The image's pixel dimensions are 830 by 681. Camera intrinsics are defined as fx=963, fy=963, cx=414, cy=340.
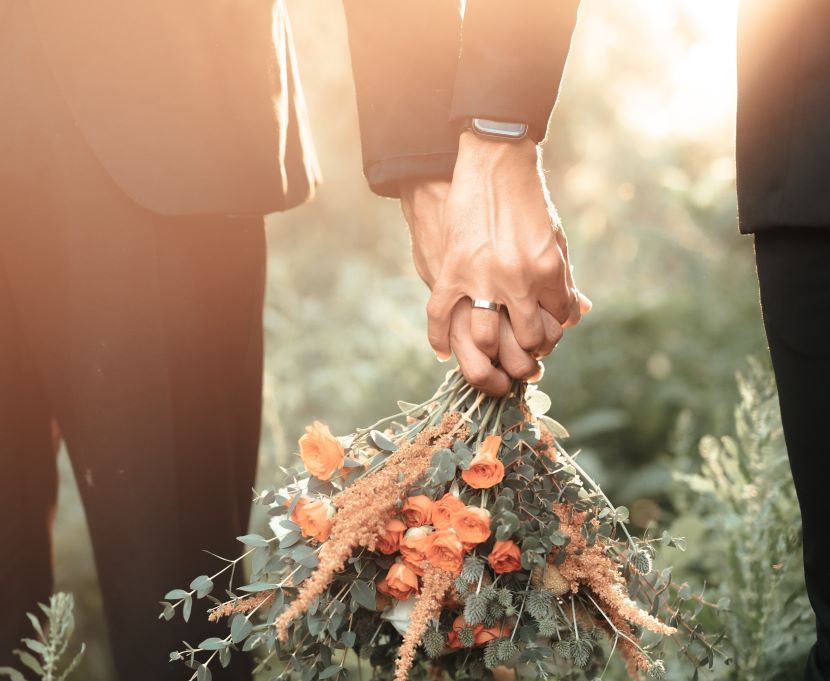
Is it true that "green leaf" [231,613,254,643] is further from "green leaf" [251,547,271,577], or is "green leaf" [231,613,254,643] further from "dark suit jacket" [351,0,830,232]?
"dark suit jacket" [351,0,830,232]

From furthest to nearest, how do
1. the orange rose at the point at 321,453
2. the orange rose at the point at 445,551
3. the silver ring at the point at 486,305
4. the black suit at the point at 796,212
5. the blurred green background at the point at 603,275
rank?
the blurred green background at the point at 603,275, the silver ring at the point at 486,305, the orange rose at the point at 321,453, the orange rose at the point at 445,551, the black suit at the point at 796,212

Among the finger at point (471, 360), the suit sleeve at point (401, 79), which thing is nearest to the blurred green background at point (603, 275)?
the suit sleeve at point (401, 79)

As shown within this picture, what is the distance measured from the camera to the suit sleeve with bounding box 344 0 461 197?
1.74 metres

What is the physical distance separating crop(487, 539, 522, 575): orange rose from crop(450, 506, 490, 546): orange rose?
0.03 m

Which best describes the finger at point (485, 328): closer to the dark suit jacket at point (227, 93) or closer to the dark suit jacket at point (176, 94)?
the dark suit jacket at point (227, 93)

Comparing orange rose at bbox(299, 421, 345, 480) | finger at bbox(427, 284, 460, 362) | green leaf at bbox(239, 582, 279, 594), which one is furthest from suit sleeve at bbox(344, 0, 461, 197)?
green leaf at bbox(239, 582, 279, 594)

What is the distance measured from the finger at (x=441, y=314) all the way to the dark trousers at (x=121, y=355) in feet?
1.43

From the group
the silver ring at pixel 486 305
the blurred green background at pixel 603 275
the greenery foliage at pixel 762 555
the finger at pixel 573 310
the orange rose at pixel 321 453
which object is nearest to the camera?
the orange rose at pixel 321 453

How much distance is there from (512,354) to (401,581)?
0.41 metres

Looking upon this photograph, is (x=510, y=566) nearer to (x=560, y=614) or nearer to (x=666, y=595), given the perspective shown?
(x=560, y=614)

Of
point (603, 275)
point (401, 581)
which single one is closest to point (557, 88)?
point (401, 581)

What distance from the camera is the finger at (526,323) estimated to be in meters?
1.53

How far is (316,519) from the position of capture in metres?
1.38

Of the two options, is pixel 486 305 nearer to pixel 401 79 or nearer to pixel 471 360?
pixel 471 360
